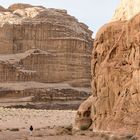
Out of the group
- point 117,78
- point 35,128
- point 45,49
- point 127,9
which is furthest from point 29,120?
point 45,49

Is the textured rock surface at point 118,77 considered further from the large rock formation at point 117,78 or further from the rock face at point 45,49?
the rock face at point 45,49

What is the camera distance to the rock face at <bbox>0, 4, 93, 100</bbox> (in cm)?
9675

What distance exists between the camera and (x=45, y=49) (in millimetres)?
101812

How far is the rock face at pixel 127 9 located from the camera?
27.9 m

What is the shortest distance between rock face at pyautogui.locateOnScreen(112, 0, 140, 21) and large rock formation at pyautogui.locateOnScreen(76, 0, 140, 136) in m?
0.88

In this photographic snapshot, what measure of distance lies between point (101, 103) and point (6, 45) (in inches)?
3027

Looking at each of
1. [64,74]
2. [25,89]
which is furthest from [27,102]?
[64,74]

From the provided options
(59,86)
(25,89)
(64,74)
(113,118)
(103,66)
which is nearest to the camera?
(113,118)

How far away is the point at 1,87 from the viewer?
86375 millimetres

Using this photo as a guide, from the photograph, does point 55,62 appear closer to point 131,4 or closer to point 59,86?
point 59,86

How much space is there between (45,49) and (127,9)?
239 feet

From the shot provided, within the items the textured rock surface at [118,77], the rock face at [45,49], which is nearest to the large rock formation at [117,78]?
the textured rock surface at [118,77]

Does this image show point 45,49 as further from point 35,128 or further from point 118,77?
point 118,77

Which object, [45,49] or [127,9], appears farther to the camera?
[45,49]
